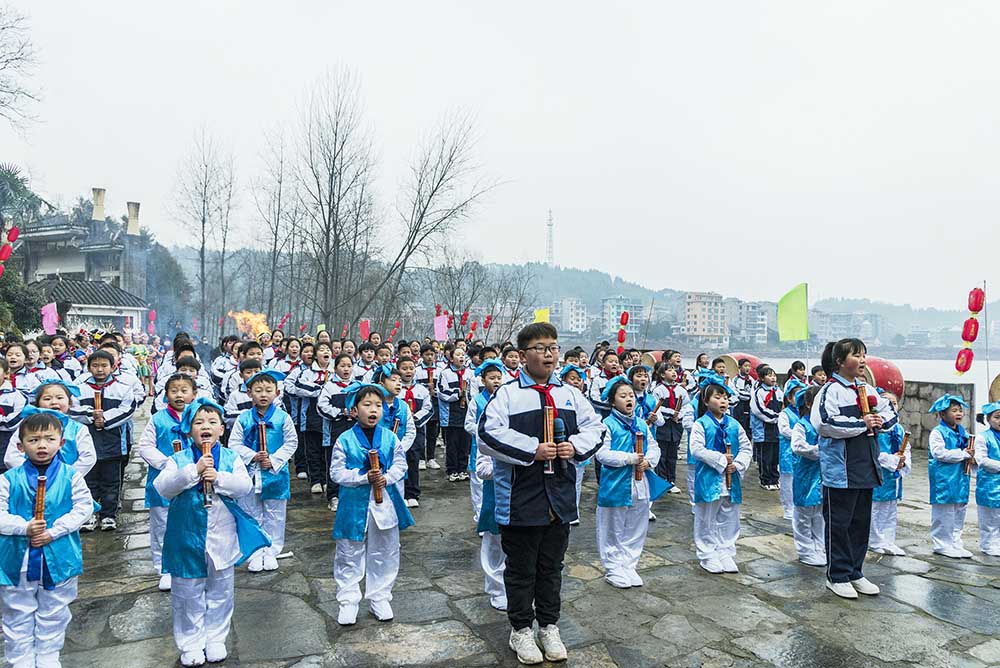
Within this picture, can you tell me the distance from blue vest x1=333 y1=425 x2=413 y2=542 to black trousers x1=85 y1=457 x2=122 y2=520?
350 centimetres

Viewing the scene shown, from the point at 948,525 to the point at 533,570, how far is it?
15.7ft

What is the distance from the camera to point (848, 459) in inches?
210

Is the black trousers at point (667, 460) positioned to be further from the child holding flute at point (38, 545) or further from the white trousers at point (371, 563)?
the child holding flute at point (38, 545)

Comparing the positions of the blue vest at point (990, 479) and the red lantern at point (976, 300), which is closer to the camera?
the blue vest at point (990, 479)

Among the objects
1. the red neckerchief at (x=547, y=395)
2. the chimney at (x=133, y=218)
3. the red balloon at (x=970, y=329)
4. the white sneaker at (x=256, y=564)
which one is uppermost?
the chimney at (x=133, y=218)

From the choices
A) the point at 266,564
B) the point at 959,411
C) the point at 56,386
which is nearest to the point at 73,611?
the point at 266,564

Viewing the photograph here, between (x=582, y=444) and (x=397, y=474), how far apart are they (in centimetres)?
157

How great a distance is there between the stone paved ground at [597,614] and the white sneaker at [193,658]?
0.54 ft

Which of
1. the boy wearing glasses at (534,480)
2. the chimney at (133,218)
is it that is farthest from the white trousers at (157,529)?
the chimney at (133,218)

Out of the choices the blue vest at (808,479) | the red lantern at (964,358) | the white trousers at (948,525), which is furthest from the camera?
the red lantern at (964,358)

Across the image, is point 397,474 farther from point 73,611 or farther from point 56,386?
point 56,386

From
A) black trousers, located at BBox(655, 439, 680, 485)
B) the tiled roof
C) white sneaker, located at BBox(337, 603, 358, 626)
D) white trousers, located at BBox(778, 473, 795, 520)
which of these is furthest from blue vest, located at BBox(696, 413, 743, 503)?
the tiled roof

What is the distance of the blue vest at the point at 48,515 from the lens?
3727 millimetres

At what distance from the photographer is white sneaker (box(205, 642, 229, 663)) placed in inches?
159
